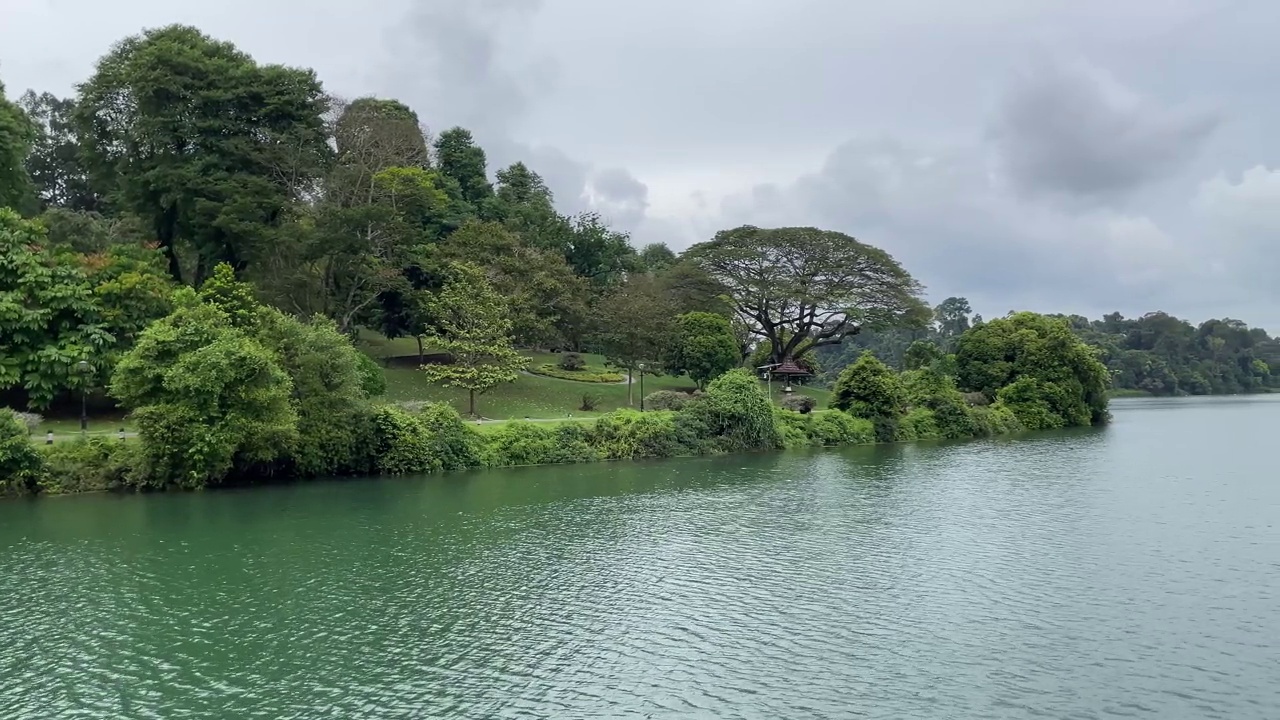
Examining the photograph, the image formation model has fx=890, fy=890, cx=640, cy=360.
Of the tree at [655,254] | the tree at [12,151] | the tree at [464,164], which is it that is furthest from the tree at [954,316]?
the tree at [12,151]

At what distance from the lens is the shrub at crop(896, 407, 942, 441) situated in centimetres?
5838

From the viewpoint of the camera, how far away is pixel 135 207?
167 ft

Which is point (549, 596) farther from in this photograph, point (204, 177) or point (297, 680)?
point (204, 177)

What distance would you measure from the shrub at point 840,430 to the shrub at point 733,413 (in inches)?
205

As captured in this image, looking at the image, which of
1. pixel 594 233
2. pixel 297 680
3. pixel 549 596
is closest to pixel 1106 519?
pixel 549 596

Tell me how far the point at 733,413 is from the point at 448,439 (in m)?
16.4

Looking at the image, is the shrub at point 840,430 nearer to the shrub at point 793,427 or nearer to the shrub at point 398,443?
the shrub at point 793,427

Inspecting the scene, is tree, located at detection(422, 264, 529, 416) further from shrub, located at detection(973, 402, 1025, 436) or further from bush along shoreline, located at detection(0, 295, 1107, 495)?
shrub, located at detection(973, 402, 1025, 436)

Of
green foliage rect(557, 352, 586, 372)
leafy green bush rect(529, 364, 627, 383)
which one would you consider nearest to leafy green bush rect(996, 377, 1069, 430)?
leafy green bush rect(529, 364, 627, 383)

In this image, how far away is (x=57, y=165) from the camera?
76688mm

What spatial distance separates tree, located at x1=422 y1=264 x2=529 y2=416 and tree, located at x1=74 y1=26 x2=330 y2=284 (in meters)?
10.2

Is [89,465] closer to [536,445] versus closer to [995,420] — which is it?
[536,445]

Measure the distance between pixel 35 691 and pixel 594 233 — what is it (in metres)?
68.1

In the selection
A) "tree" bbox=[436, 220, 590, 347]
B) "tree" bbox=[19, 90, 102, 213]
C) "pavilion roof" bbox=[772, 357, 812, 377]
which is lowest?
"pavilion roof" bbox=[772, 357, 812, 377]
